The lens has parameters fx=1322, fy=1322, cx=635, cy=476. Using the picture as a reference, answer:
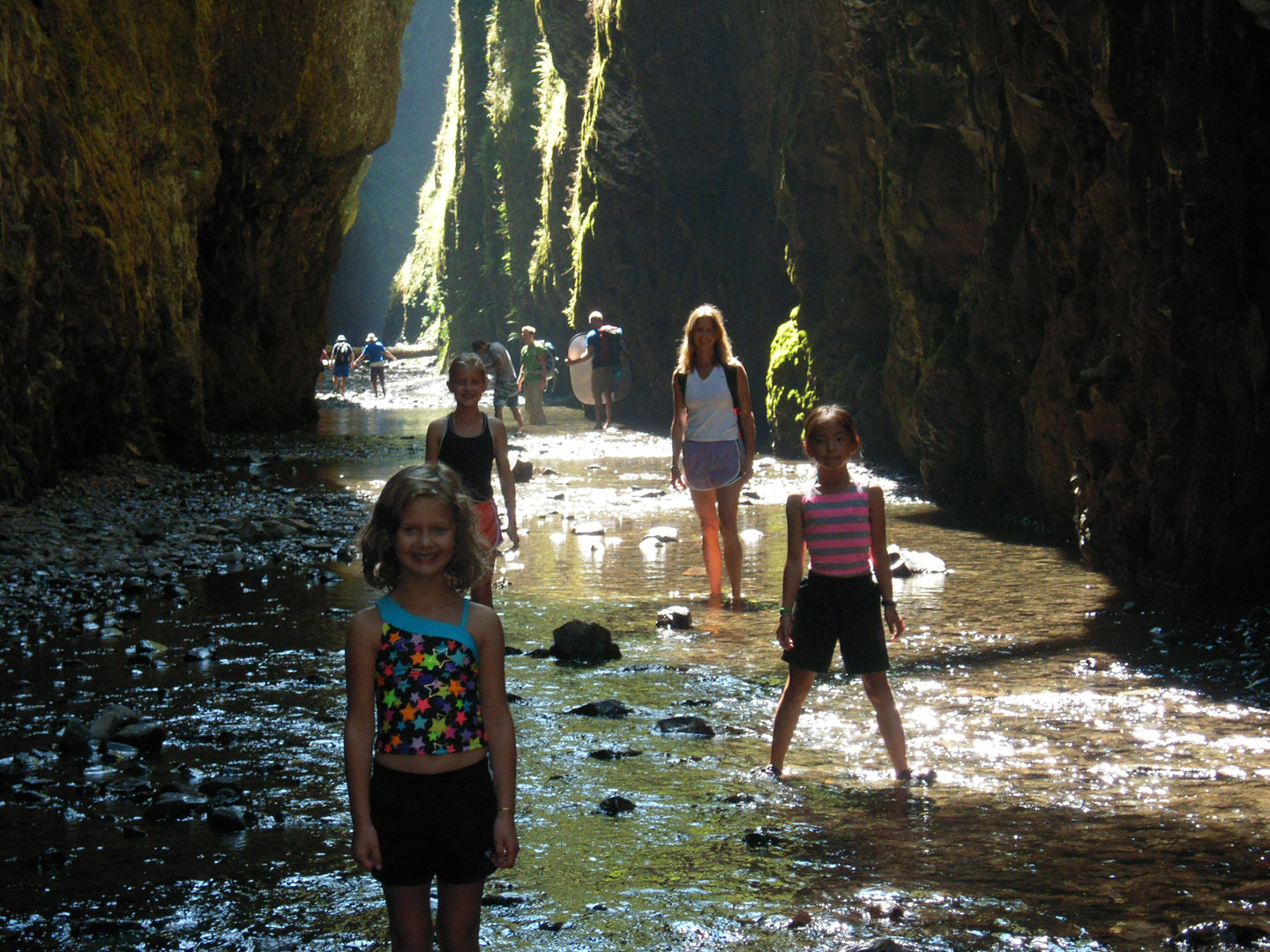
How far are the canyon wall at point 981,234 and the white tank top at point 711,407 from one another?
120 inches

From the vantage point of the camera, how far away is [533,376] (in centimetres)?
2822

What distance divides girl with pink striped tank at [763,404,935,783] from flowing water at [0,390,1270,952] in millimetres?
284

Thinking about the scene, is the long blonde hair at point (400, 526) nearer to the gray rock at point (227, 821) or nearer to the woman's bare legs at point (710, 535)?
the gray rock at point (227, 821)

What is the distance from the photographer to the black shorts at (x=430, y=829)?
10.6 ft

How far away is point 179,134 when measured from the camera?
19.3 metres

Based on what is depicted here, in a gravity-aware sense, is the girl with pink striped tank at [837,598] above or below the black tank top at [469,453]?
below

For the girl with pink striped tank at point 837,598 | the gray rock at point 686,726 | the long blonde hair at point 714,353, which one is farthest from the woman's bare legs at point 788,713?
the long blonde hair at point 714,353

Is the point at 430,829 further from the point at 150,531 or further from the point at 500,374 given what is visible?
the point at 500,374

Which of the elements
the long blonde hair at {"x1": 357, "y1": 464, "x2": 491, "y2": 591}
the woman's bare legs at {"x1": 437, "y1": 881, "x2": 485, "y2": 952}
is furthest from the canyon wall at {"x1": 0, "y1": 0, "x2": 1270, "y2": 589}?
the woman's bare legs at {"x1": 437, "y1": 881, "x2": 485, "y2": 952}

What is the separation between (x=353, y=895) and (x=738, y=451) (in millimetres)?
5577

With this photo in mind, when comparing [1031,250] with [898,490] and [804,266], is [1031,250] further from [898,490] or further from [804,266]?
[804,266]

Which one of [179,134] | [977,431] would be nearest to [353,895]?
[977,431]

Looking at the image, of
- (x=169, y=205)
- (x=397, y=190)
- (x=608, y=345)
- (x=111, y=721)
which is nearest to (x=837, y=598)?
(x=111, y=721)

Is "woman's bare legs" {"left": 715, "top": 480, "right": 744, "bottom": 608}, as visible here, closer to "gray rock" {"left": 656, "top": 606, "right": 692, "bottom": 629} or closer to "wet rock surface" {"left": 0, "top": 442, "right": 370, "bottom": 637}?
"gray rock" {"left": 656, "top": 606, "right": 692, "bottom": 629}
